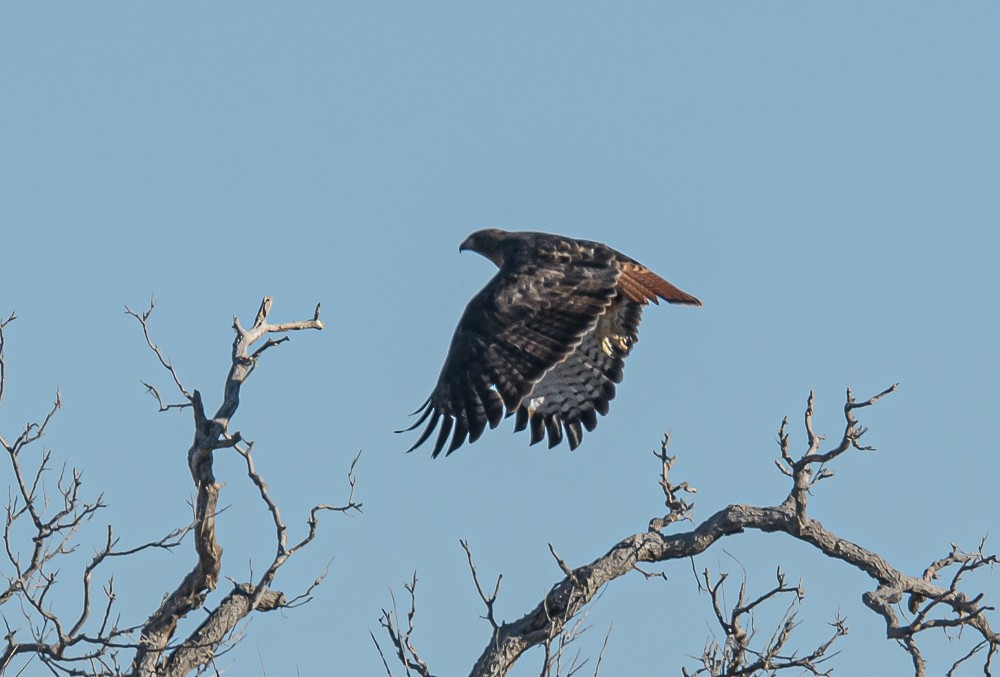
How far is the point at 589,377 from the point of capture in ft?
31.8

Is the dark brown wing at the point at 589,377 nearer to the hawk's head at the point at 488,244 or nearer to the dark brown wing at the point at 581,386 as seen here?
the dark brown wing at the point at 581,386

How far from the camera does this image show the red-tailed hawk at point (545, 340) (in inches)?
334

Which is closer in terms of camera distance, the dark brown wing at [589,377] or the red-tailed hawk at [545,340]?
the red-tailed hawk at [545,340]

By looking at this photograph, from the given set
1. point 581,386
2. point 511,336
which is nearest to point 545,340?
point 511,336

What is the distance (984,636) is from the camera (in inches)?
296

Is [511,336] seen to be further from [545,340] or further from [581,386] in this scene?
[581,386]

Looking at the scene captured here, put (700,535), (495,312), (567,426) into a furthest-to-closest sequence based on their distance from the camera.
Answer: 1. (567,426)
2. (495,312)
3. (700,535)

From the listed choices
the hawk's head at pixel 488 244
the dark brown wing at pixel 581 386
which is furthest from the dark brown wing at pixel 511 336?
the hawk's head at pixel 488 244

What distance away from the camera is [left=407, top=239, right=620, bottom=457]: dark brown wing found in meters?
8.39

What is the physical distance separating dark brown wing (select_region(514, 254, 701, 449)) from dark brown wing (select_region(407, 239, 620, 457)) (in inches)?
10.8

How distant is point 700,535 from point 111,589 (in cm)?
314

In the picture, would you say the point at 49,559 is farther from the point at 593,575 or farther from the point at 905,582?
the point at 905,582

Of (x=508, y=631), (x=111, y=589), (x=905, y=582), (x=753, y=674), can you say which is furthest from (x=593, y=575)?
(x=111, y=589)

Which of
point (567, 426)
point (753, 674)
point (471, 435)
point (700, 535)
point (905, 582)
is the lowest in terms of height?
point (753, 674)
